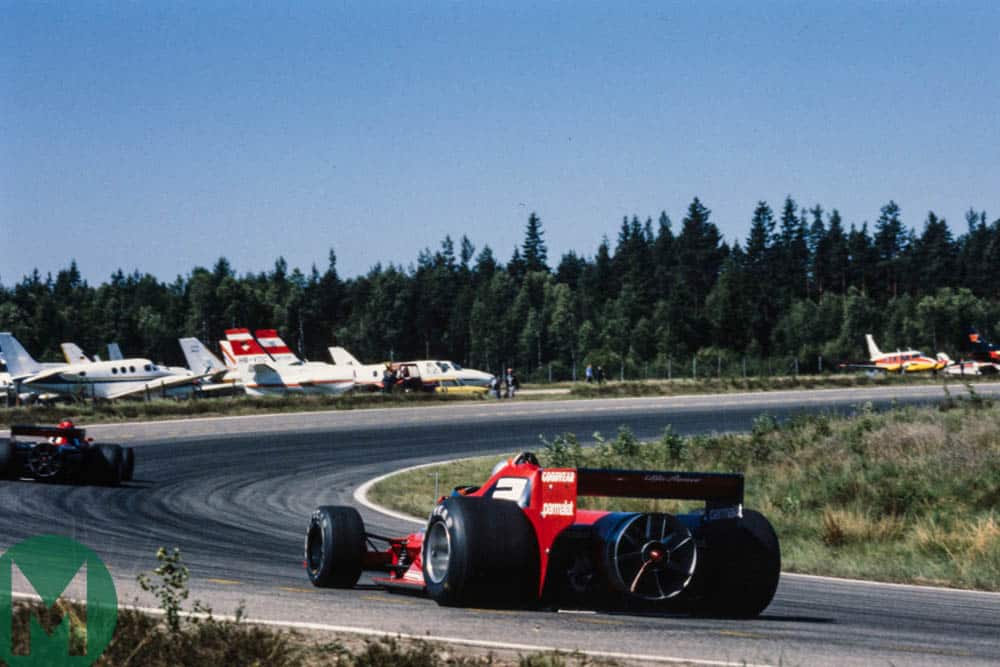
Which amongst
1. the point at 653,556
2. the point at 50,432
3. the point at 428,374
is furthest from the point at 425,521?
the point at 428,374

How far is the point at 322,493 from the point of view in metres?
25.5

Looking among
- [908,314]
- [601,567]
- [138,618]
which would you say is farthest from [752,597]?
[908,314]

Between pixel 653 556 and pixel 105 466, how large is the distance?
18021mm

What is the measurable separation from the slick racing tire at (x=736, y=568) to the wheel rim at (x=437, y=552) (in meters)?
2.04

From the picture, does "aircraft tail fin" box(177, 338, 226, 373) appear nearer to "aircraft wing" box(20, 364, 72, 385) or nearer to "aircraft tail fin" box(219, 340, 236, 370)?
"aircraft tail fin" box(219, 340, 236, 370)

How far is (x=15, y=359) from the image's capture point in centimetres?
6938

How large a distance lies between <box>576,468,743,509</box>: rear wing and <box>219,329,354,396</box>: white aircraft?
59.0m

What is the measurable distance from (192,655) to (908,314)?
456 feet

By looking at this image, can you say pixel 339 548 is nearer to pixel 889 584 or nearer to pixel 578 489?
pixel 578 489

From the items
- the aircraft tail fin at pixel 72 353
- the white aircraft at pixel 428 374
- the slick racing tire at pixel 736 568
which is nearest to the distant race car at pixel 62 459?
the slick racing tire at pixel 736 568

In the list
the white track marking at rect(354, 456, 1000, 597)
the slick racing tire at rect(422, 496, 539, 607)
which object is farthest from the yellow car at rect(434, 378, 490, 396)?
the slick racing tire at rect(422, 496, 539, 607)

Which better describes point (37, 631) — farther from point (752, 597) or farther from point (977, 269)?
point (977, 269)

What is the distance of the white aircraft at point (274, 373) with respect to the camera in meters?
67.3

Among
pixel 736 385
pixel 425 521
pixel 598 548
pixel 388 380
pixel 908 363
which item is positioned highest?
pixel 908 363
